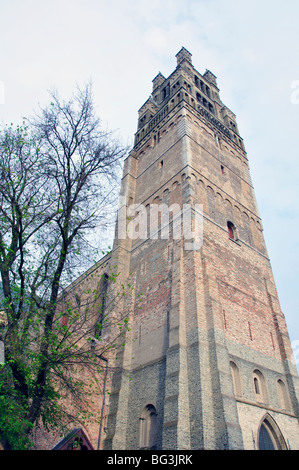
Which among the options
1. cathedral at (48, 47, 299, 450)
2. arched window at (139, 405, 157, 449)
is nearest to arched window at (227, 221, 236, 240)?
cathedral at (48, 47, 299, 450)

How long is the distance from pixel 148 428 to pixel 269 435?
171 inches

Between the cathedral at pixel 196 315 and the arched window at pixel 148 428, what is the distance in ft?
0.12

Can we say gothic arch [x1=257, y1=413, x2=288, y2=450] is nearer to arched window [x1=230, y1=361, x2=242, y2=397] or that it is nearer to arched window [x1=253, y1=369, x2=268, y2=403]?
arched window [x1=253, y1=369, x2=268, y2=403]

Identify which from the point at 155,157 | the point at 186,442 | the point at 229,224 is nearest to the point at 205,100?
the point at 155,157

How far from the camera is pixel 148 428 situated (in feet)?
40.3

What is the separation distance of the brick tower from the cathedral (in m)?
0.05

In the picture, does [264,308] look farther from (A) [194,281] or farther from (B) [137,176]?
(B) [137,176]

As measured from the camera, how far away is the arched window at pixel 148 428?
39.1 feet

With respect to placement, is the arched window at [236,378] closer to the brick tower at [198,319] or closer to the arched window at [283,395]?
the brick tower at [198,319]

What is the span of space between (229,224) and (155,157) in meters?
7.45

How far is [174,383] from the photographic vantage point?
11336 mm

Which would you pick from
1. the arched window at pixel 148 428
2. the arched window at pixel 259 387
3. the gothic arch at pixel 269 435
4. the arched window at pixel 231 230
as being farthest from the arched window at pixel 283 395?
the arched window at pixel 231 230

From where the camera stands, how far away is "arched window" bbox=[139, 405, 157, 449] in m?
11.9

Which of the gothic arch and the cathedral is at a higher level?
the cathedral
